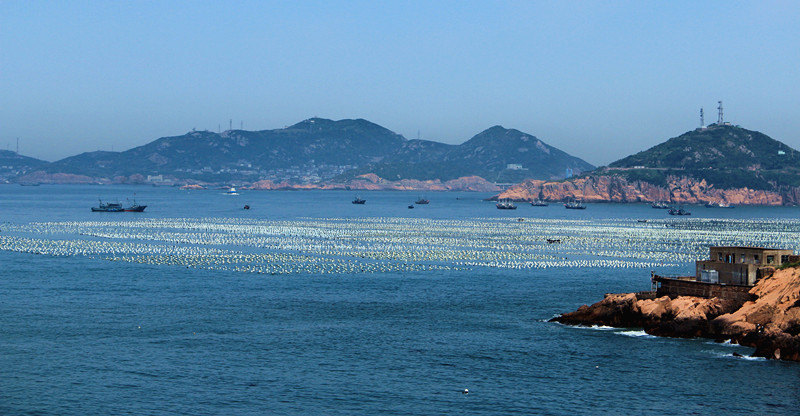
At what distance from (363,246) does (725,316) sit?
8564 centimetres

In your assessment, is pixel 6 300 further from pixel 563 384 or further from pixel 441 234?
pixel 441 234

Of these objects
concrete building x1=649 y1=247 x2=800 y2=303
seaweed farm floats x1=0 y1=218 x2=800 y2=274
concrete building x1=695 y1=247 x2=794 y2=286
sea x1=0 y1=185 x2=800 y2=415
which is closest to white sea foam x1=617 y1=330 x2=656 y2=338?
sea x1=0 y1=185 x2=800 y2=415

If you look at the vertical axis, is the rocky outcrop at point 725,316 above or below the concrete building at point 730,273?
below

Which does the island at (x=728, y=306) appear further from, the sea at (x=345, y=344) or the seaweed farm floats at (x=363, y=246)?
the seaweed farm floats at (x=363, y=246)

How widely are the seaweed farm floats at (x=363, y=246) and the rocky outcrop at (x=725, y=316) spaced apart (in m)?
42.5

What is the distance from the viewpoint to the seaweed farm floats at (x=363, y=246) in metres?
121

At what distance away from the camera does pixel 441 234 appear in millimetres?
181000

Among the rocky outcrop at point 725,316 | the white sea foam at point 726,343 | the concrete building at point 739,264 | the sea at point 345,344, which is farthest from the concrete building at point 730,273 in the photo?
the sea at point 345,344

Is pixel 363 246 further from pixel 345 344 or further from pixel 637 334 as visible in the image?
pixel 637 334

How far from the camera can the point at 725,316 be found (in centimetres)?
6862

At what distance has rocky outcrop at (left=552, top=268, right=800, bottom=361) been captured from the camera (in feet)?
205

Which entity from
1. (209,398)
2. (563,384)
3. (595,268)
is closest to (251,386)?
(209,398)

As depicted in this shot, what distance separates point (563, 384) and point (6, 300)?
58893mm

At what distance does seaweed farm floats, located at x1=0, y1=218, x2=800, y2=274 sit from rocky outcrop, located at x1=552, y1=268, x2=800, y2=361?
140 ft
